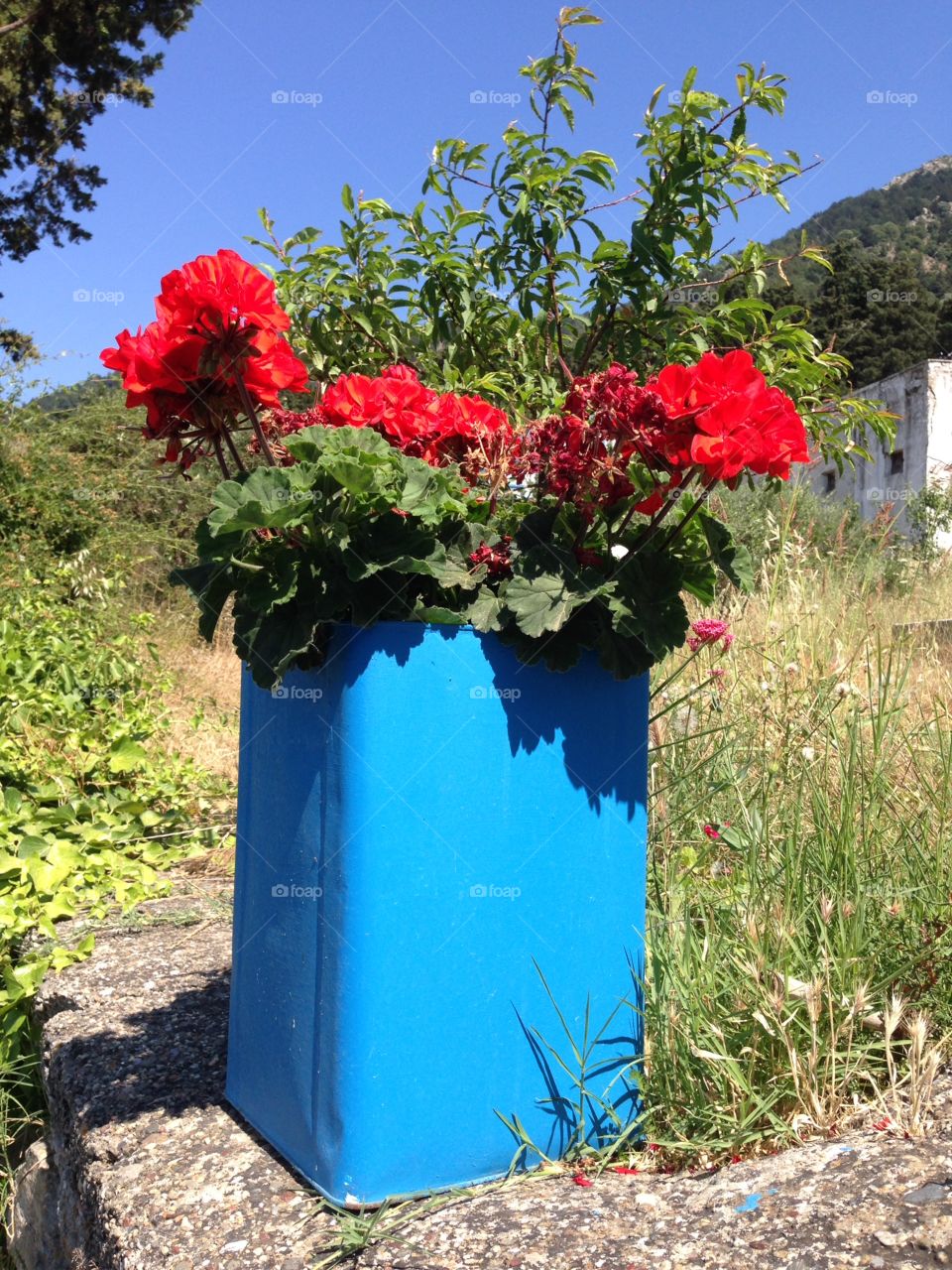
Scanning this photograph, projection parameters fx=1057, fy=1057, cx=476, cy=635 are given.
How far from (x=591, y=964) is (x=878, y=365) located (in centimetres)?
3925

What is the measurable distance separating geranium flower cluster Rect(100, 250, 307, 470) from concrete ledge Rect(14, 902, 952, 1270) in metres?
1.22

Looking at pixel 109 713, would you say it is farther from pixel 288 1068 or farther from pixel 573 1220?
pixel 573 1220

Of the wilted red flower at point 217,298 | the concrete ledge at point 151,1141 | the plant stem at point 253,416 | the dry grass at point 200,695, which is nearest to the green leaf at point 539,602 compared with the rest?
the plant stem at point 253,416

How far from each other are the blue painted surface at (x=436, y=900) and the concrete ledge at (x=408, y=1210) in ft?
0.34

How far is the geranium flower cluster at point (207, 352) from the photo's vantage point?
163 cm

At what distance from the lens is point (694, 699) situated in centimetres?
311

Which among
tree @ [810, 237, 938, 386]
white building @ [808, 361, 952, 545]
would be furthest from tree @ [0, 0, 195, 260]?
tree @ [810, 237, 938, 386]

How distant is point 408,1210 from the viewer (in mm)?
1626

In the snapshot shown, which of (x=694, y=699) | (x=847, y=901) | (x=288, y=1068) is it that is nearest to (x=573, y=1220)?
(x=288, y=1068)

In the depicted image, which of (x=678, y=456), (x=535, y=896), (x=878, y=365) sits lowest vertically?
(x=535, y=896)

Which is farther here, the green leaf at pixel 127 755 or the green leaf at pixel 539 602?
the green leaf at pixel 127 755

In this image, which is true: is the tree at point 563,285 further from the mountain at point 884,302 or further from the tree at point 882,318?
the tree at point 882,318

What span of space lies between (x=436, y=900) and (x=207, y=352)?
0.94 metres

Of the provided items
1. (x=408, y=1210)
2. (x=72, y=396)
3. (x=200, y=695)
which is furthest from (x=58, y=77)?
(x=408, y=1210)
